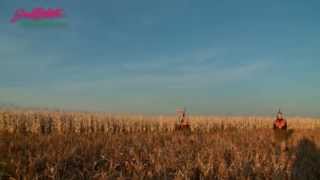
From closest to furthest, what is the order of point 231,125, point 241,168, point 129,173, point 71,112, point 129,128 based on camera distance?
point 129,173
point 241,168
point 71,112
point 129,128
point 231,125

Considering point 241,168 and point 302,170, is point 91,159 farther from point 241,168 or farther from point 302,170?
point 302,170

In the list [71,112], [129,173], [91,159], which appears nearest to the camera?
[129,173]

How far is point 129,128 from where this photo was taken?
30562 millimetres

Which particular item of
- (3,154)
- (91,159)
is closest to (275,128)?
(91,159)

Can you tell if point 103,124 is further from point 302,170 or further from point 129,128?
point 302,170

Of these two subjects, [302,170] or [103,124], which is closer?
[302,170]

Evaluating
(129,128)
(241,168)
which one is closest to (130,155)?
(241,168)

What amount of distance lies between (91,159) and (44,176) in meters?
2.38

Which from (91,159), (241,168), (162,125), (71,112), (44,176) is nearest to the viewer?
(44,176)

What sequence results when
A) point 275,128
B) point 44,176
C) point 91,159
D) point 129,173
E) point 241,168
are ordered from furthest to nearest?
point 275,128 → point 91,159 → point 241,168 → point 129,173 → point 44,176

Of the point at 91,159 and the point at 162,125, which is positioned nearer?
the point at 91,159

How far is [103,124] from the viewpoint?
94.8ft

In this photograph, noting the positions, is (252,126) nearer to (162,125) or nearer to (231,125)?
(231,125)

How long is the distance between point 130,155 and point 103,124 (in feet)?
60.1
